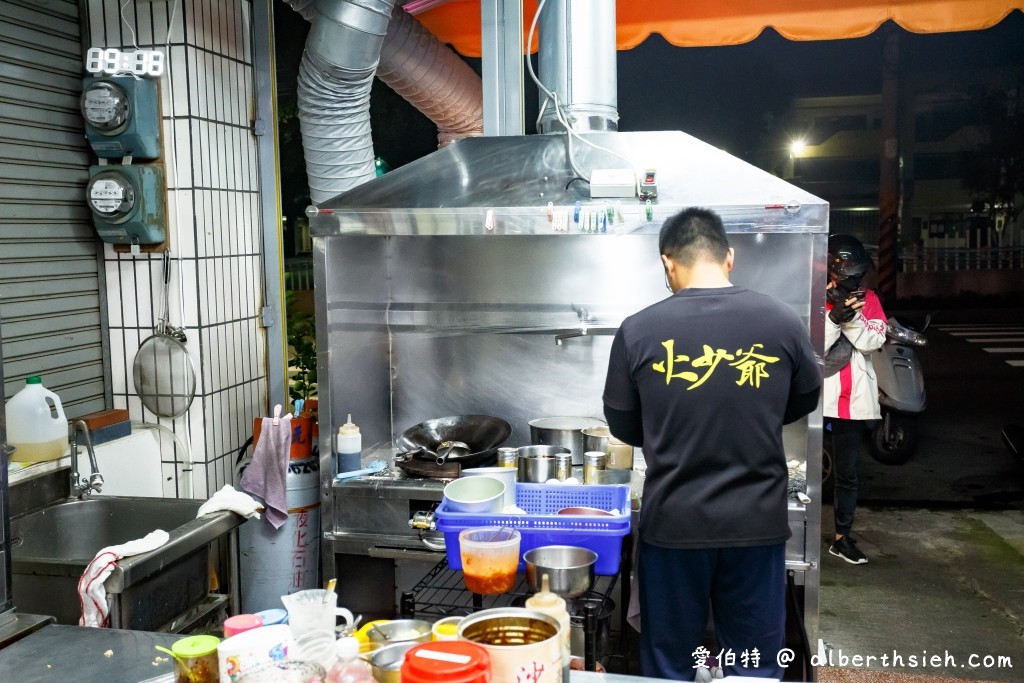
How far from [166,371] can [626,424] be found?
2.23m

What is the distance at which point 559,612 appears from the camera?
1834 millimetres

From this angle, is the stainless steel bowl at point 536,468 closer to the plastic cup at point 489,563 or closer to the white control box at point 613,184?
the plastic cup at point 489,563

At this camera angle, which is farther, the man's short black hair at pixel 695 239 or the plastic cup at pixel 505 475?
the plastic cup at pixel 505 475

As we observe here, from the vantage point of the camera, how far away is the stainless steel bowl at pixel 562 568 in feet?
8.77

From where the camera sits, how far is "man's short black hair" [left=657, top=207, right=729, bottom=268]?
2.72 metres

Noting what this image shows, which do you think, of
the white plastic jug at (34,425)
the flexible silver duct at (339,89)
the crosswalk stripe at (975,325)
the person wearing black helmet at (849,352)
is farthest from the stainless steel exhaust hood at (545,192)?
the crosswalk stripe at (975,325)

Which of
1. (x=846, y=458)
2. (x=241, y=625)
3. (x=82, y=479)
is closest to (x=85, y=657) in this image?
(x=241, y=625)

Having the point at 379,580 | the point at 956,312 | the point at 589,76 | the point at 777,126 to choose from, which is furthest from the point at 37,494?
the point at 956,312

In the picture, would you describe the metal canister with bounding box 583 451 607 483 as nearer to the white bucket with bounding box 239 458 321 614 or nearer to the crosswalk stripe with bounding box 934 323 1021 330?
the white bucket with bounding box 239 458 321 614

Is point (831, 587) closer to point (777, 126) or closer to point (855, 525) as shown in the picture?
point (855, 525)

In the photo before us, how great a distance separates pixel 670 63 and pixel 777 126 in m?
3.62

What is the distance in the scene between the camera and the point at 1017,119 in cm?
1545

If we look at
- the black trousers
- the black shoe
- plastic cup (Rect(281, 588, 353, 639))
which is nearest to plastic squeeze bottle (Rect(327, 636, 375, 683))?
plastic cup (Rect(281, 588, 353, 639))

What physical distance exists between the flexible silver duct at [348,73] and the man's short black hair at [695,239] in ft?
6.04
